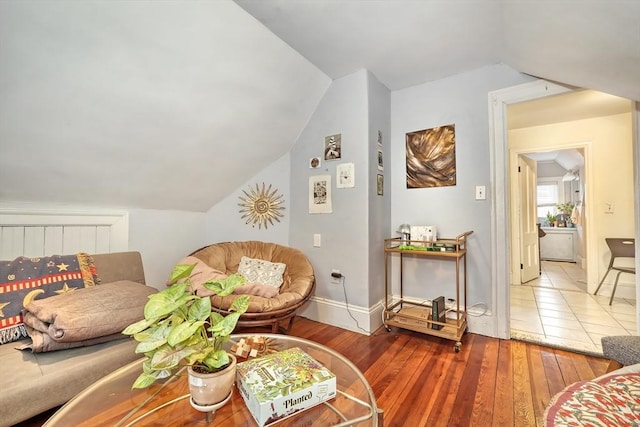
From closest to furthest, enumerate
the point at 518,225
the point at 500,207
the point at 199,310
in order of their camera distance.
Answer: the point at 199,310, the point at 500,207, the point at 518,225

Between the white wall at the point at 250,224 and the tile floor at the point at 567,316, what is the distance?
2390mm

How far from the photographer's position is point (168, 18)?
1529 mm

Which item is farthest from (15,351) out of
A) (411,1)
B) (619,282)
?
(619,282)

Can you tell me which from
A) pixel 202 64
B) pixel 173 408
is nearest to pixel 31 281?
pixel 173 408

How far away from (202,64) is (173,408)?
1935 millimetres

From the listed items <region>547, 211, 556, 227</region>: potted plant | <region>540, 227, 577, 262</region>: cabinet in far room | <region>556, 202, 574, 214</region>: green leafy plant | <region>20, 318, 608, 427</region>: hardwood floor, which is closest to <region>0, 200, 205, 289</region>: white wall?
<region>20, 318, 608, 427</region>: hardwood floor

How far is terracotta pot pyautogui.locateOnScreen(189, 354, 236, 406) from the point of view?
2.77 ft

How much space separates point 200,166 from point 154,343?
1988 mm

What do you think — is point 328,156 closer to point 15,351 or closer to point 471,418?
point 471,418

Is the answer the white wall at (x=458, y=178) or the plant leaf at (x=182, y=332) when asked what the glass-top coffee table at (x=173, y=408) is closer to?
the plant leaf at (x=182, y=332)

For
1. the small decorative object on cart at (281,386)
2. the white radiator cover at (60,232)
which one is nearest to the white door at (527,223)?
the small decorative object on cart at (281,386)

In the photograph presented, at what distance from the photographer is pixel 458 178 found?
8.13 ft

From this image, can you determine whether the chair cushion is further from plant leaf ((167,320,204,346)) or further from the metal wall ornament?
plant leaf ((167,320,204,346))

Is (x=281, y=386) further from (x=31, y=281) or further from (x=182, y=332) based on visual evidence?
(x=31, y=281)
